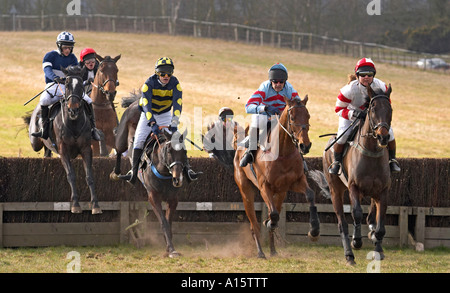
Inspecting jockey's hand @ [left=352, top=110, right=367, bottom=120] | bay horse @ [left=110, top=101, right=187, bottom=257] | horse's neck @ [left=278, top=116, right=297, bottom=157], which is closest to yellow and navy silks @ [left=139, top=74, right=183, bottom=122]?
bay horse @ [left=110, top=101, right=187, bottom=257]

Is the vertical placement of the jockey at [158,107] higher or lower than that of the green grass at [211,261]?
higher

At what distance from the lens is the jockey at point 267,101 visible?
38.1 ft

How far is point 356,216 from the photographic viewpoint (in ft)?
35.7

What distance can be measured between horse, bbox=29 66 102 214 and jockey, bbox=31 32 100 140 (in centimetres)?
15

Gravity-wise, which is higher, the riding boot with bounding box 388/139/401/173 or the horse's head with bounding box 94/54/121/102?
the horse's head with bounding box 94/54/121/102

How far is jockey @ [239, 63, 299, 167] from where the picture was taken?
11.6 m

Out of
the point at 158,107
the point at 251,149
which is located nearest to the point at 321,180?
the point at 251,149

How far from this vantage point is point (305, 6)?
58.1m

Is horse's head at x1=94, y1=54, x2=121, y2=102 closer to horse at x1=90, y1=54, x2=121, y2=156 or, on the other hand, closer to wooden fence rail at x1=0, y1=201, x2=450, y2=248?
horse at x1=90, y1=54, x2=121, y2=156

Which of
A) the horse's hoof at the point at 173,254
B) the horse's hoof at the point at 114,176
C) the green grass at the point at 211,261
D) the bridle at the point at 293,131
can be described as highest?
the bridle at the point at 293,131

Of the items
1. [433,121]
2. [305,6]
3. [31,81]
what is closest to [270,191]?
[433,121]

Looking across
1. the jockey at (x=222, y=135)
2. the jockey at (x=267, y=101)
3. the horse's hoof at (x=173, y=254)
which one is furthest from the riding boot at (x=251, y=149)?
the horse's hoof at (x=173, y=254)

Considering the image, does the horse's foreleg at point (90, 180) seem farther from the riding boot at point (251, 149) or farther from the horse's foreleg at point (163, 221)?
the riding boot at point (251, 149)

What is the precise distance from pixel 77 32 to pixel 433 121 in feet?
97.7
